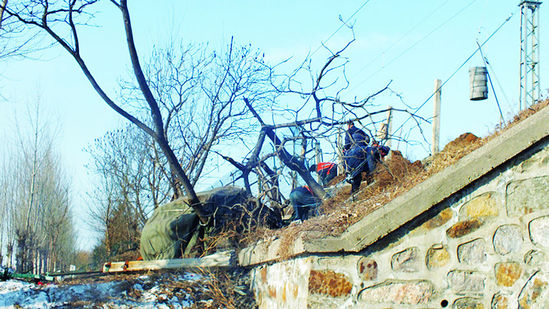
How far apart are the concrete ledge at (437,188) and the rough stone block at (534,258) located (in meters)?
0.60

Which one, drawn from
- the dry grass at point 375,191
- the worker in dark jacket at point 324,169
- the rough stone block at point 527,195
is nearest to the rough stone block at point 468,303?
the rough stone block at point 527,195

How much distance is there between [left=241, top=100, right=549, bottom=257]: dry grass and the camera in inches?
177

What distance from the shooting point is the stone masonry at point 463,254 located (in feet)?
11.1

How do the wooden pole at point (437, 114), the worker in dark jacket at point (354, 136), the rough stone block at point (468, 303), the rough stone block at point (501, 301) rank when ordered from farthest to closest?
the wooden pole at point (437, 114) < the worker in dark jacket at point (354, 136) < the rough stone block at point (468, 303) < the rough stone block at point (501, 301)

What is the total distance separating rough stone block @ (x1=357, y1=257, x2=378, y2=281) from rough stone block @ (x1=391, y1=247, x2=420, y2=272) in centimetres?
15

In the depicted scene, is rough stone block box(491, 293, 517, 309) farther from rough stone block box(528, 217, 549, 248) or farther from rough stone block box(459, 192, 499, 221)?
rough stone block box(459, 192, 499, 221)

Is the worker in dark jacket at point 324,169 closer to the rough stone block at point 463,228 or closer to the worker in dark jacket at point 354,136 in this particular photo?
the worker in dark jacket at point 354,136

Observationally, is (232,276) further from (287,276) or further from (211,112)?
(211,112)

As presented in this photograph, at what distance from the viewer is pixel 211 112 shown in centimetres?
1597

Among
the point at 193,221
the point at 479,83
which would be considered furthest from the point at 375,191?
the point at 479,83

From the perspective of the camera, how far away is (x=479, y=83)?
1080 centimetres

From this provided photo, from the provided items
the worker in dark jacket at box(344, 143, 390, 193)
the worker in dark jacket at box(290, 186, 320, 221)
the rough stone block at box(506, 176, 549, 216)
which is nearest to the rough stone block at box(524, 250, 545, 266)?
the rough stone block at box(506, 176, 549, 216)

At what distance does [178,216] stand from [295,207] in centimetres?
184

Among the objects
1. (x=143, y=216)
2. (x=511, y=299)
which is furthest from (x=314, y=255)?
(x=143, y=216)
